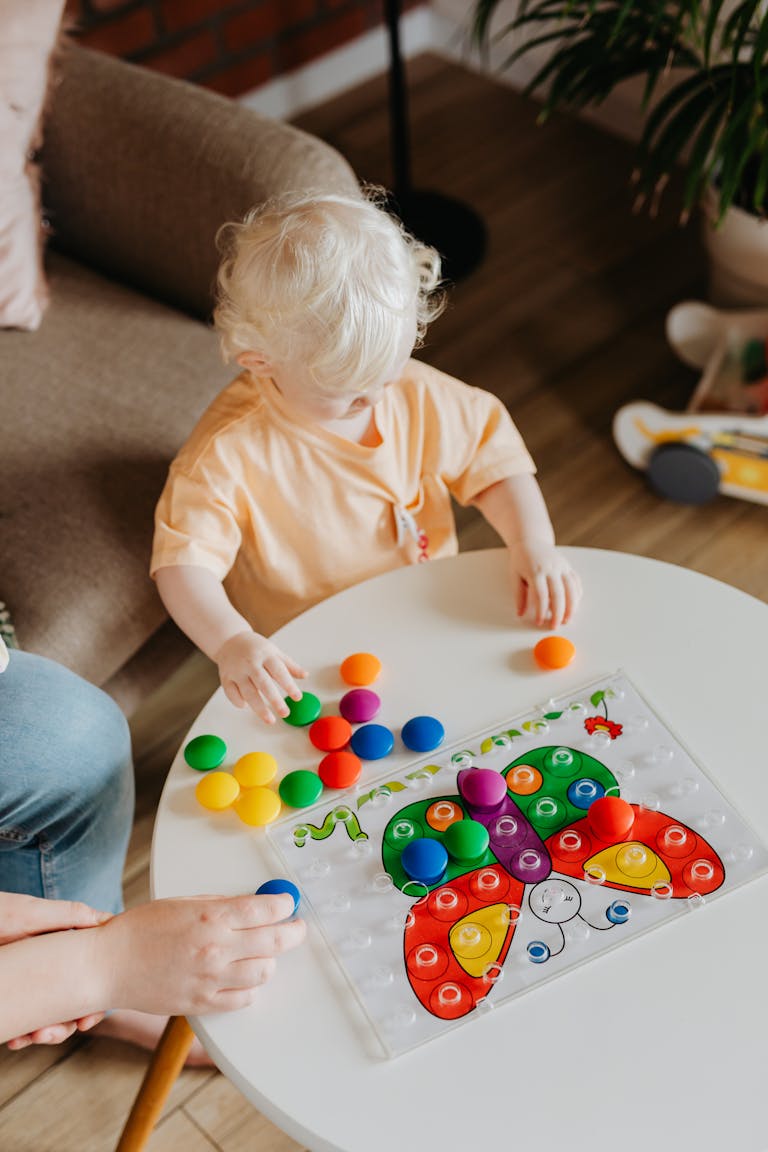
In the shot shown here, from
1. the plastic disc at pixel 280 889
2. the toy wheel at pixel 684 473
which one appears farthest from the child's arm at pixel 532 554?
the toy wheel at pixel 684 473

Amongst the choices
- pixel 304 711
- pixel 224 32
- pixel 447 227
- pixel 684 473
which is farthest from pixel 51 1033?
pixel 224 32

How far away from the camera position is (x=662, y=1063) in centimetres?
75

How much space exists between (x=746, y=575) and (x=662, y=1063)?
960 millimetres

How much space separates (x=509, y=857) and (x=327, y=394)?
1.43 ft

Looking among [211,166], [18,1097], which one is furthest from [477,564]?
[18,1097]

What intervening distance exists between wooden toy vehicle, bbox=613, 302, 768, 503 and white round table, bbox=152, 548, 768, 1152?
0.66 meters

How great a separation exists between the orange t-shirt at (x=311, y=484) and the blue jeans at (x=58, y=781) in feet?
0.49

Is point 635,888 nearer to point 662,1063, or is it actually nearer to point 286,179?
point 662,1063

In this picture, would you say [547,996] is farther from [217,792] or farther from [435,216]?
[435,216]

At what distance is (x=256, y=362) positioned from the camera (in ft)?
3.44

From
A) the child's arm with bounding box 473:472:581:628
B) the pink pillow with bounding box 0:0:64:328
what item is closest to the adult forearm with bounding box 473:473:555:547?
the child's arm with bounding box 473:472:581:628

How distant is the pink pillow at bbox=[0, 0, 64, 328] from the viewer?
4.33ft

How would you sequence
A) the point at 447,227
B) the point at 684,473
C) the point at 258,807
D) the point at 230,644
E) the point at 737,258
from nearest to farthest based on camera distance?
the point at 258,807, the point at 230,644, the point at 684,473, the point at 737,258, the point at 447,227

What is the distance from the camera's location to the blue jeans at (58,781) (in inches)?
40.1
